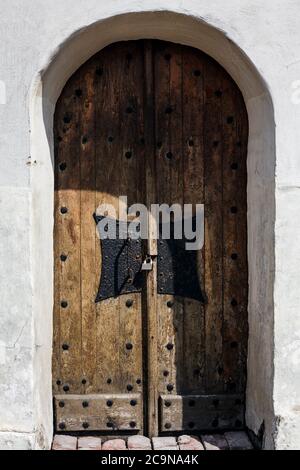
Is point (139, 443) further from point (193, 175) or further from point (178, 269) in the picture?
point (193, 175)

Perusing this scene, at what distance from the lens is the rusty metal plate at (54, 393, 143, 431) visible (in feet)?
11.6

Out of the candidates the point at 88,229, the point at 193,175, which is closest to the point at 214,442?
the point at 88,229

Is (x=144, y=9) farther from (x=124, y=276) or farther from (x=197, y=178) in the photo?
(x=124, y=276)

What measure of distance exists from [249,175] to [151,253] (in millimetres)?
646

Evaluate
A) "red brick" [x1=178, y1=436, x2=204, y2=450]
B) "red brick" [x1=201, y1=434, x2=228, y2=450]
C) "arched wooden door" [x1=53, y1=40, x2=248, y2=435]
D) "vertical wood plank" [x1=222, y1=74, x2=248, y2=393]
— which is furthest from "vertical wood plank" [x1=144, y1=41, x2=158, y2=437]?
"vertical wood plank" [x1=222, y1=74, x2=248, y2=393]

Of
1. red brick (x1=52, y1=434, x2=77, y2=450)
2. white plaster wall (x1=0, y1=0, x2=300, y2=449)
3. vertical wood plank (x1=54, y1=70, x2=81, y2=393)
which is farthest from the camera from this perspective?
vertical wood plank (x1=54, y1=70, x2=81, y2=393)

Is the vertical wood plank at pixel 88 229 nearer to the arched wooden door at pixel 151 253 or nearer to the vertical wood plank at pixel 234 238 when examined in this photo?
the arched wooden door at pixel 151 253

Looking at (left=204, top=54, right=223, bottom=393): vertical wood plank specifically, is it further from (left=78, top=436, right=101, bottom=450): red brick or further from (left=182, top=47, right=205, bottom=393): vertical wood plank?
(left=78, top=436, right=101, bottom=450): red brick

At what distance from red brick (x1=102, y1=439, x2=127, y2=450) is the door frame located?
0.29 m

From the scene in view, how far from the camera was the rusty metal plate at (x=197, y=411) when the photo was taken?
11.7 ft

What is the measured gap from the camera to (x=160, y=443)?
350 cm

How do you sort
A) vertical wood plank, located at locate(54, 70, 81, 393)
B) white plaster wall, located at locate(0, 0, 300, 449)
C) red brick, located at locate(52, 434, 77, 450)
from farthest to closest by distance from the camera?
vertical wood plank, located at locate(54, 70, 81, 393), red brick, located at locate(52, 434, 77, 450), white plaster wall, located at locate(0, 0, 300, 449)

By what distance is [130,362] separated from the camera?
3.59 metres
